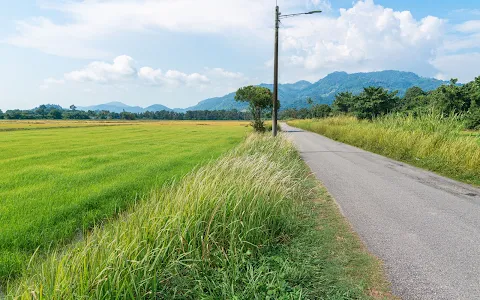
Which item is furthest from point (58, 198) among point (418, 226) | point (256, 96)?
point (256, 96)

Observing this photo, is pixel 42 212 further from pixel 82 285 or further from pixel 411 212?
pixel 411 212

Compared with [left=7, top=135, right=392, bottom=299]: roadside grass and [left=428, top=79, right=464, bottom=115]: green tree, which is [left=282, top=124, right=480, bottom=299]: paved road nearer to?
[left=7, top=135, right=392, bottom=299]: roadside grass

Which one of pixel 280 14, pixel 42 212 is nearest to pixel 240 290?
pixel 42 212

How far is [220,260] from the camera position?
342 centimetres

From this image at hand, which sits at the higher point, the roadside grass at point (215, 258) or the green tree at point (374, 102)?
the green tree at point (374, 102)

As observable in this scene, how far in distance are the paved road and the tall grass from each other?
5.21ft

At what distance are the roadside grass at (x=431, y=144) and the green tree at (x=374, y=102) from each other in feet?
111

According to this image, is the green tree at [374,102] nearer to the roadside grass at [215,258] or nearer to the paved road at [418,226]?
the paved road at [418,226]

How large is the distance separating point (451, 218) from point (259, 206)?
12.9 feet

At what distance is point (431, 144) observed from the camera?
12320 mm

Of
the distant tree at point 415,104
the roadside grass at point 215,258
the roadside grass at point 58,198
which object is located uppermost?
the distant tree at point 415,104

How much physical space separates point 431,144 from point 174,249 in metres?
12.7

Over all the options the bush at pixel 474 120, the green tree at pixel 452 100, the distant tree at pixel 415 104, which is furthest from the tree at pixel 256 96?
the bush at pixel 474 120

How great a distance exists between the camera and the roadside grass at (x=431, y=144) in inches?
385
